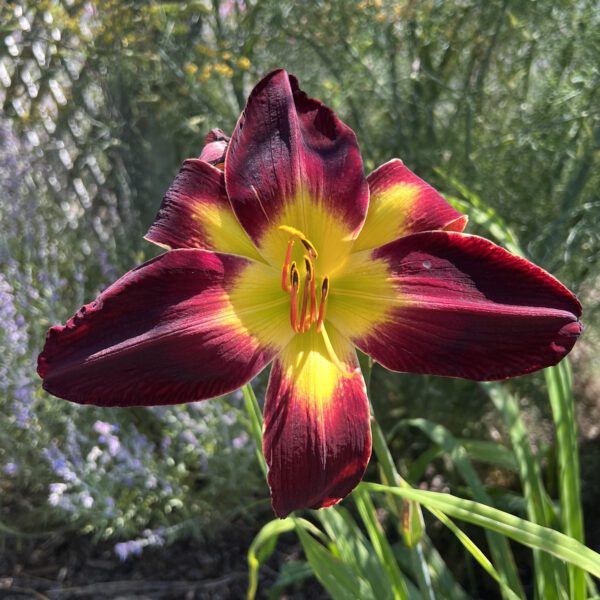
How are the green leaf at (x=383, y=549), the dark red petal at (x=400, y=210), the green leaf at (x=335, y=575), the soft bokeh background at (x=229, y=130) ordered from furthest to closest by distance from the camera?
1. the soft bokeh background at (x=229, y=130)
2. the green leaf at (x=335, y=575)
3. the green leaf at (x=383, y=549)
4. the dark red petal at (x=400, y=210)

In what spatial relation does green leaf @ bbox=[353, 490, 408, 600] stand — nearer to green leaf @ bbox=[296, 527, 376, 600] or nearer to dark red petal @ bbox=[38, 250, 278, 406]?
green leaf @ bbox=[296, 527, 376, 600]

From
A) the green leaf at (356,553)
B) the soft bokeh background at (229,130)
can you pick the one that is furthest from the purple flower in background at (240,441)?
the green leaf at (356,553)

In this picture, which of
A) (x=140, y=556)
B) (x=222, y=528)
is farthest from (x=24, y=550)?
(x=222, y=528)

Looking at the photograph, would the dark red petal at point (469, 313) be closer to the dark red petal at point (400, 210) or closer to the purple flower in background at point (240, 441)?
the dark red petal at point (400, 210)

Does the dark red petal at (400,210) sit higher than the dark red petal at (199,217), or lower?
lower

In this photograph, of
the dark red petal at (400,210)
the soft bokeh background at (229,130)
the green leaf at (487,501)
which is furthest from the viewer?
Result: the soft bokeh background at (229,130)

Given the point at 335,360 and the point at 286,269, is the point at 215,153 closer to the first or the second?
the point at 286,269

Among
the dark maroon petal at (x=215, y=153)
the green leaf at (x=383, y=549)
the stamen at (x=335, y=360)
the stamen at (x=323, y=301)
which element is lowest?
the green leaf at (x=383, y=549)

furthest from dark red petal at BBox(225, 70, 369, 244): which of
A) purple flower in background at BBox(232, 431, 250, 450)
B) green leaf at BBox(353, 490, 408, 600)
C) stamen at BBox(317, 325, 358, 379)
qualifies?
purple flower in background at BBox(232, 431, 250, 450)

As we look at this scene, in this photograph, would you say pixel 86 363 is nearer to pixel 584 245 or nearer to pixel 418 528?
pixel 418 528
